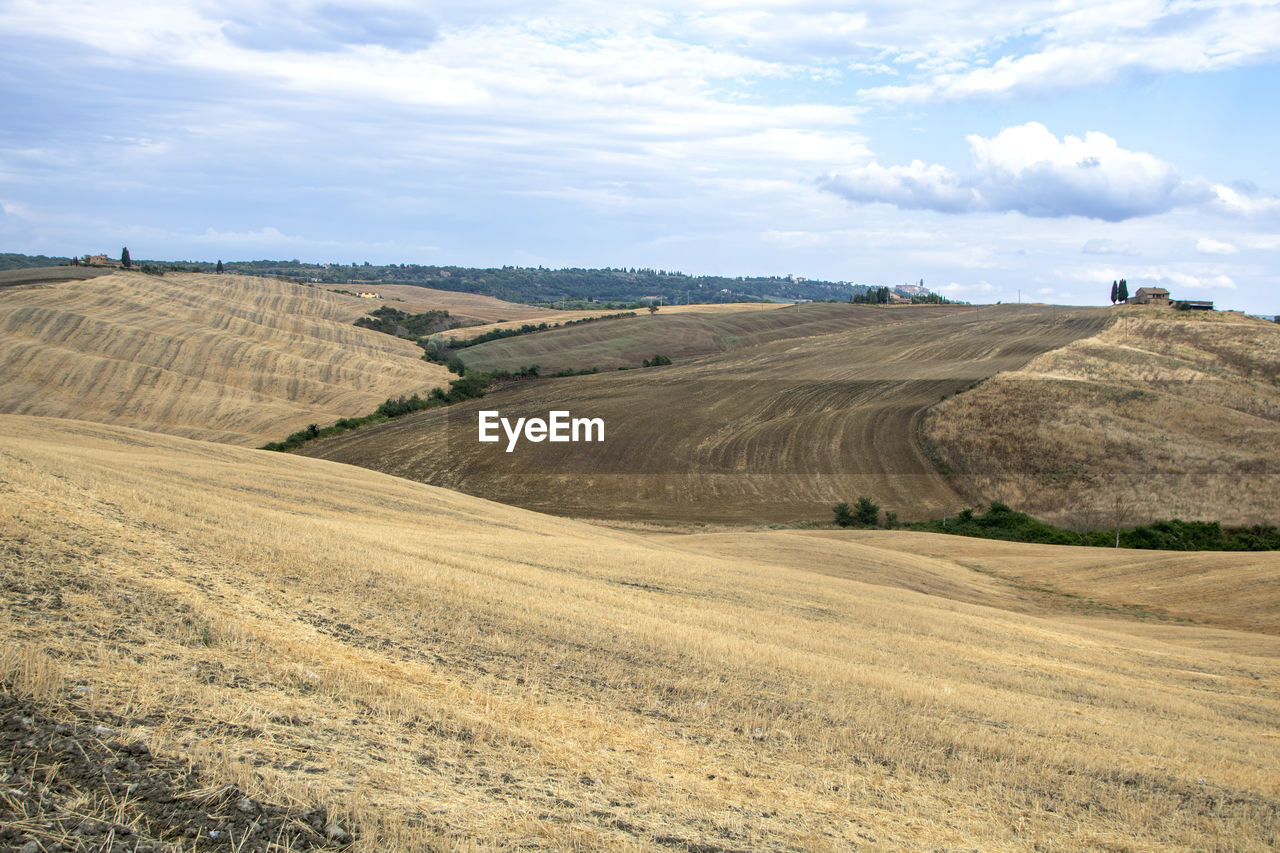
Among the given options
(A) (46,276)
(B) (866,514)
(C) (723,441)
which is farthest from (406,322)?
(B) (866,514)

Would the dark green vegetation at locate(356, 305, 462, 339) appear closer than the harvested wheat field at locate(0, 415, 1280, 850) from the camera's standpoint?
No

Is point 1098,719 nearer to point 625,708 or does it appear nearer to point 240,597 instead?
point 625,708

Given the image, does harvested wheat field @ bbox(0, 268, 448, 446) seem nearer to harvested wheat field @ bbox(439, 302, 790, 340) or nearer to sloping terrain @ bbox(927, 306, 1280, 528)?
harvested wheat field @ bbox(439, 302, 790, 340)

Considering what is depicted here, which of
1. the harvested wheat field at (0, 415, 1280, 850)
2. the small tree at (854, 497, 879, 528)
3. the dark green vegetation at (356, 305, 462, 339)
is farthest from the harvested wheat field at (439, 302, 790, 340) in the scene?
the harvested wheat field at (0, 415, 1280, 850)

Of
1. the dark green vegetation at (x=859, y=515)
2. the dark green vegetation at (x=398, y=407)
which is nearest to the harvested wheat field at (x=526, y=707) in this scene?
the dark green vegetation at (x=859, y=515)

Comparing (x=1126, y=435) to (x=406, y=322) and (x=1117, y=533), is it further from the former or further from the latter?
(x=406, y=322)

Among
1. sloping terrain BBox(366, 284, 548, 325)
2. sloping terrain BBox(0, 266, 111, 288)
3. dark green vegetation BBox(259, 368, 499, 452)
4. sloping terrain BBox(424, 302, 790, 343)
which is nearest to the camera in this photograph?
dark green vegetation BBox(259, 368, 499, 452)

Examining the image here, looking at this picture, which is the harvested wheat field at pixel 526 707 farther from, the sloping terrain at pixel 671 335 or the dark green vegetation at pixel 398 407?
the sloping terrain at pixel 671 335
